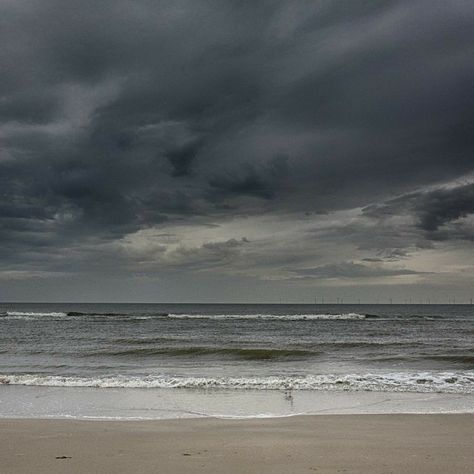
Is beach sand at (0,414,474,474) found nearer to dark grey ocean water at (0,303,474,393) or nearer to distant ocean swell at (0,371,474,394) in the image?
distant ocean swell at (0,371,474,394)

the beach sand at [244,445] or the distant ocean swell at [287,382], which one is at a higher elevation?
the beach sand at [244,445]

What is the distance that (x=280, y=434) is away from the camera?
8641 mm

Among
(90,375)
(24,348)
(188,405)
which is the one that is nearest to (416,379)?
(188,405)

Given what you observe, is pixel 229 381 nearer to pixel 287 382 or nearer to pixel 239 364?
pixel 287 382

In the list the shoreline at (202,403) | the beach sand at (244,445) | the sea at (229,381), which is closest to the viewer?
the beach sand at (244,445)

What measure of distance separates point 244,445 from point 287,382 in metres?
8.13

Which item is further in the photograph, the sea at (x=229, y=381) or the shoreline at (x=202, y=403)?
the sea at (x=229, y=381)

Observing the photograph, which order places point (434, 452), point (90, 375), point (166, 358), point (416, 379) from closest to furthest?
point (434, 452) < point (416, 379) < point (90, 375) < point (166, 358)

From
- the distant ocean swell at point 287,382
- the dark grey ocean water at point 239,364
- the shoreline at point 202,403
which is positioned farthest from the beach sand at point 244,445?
the dark grey ocean water at point 239,364

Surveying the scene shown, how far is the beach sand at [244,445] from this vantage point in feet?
21.6

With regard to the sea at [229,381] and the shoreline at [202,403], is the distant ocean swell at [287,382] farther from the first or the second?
the shoreline at [202,403]

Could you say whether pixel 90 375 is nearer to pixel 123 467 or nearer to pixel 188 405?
pixel 188 405

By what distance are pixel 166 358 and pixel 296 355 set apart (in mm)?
6438

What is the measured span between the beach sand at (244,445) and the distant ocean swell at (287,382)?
15.1 ft
